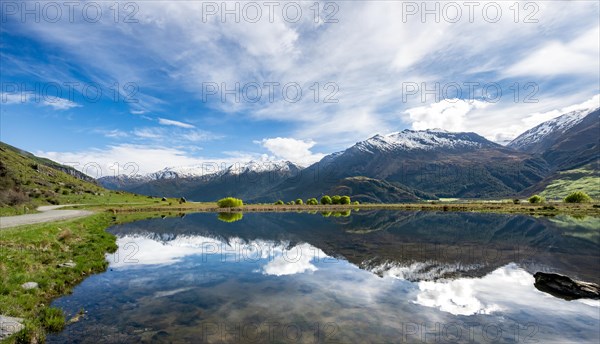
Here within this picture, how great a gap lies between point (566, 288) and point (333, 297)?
19120 millimetres

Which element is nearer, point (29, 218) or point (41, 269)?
point (41, 269)

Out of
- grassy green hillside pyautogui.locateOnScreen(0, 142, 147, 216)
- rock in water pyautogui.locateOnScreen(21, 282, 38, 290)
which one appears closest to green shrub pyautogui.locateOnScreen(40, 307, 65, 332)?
rock in water pyautogui.locateOnScreen(21, 282, 38, 290)

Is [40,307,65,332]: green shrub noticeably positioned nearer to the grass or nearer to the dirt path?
the grass

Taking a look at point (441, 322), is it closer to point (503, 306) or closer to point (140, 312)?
point (503, 306)

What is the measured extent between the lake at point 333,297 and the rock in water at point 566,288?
1113 mm

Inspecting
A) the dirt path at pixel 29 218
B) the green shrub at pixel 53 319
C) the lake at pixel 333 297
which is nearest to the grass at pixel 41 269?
the green shrub at pixel 53 319

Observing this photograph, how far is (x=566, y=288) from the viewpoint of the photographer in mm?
24031

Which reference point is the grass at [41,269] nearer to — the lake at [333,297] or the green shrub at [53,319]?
the green shrub at [53,319]

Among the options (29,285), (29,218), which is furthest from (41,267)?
(29,218)

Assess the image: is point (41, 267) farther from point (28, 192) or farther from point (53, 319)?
point (28, 192)

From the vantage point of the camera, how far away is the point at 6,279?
2009 cm

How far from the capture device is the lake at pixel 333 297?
16359 millimetres

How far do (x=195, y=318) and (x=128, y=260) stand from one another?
21.9m

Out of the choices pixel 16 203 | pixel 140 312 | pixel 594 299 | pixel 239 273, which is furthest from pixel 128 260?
pixel 16 203
